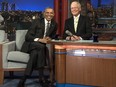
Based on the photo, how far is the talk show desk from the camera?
10.8 ft

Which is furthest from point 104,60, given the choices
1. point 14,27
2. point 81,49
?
point 14,27

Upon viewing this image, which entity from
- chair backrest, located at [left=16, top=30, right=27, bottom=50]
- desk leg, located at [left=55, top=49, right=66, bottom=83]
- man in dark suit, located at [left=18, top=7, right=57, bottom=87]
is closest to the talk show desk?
desk leg, located at [left=55, top=49, right=66, bottom=83]

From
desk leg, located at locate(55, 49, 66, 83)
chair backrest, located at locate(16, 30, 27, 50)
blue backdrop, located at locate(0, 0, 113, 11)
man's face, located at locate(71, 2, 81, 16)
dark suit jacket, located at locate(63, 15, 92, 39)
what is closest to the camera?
desk leg, located at locate(55, 49, 66, 83)

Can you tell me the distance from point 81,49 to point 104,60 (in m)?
0.35

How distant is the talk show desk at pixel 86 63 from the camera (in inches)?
129

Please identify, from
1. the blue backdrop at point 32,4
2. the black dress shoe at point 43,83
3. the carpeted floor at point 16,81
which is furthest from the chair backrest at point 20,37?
the blue backdrop at point 32,4

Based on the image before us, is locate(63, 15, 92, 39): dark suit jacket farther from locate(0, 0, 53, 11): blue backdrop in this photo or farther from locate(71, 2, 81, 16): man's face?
locate(0, 0, 53, 11): blue backdrop

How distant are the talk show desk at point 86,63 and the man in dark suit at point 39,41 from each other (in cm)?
57

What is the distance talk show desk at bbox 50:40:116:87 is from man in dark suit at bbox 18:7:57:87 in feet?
1.87

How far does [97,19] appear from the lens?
7.02m

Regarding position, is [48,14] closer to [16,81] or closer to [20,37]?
[20,37]

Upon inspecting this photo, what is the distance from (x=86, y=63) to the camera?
3.37 metres

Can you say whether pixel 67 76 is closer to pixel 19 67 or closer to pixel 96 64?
pixel 96 64

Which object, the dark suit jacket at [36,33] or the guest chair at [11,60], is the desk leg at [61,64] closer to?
the guest chair at [11,60]
